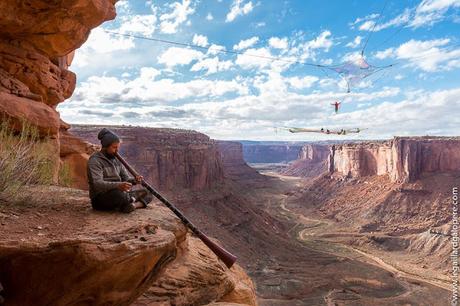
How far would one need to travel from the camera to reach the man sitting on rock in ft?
18.0

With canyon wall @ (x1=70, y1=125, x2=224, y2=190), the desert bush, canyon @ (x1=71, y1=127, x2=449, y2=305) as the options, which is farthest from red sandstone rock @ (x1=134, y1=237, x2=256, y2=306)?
canyon wall @ (x1=70, y1=125, x2=224, y2=190)

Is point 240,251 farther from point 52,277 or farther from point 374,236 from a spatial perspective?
point 52,277

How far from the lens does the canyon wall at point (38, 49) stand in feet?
28.1

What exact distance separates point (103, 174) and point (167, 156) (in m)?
39.0

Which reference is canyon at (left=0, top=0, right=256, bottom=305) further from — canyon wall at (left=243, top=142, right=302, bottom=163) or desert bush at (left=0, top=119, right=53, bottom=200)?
canyon wall at (left=243, top=142, right=302, bottom=163)

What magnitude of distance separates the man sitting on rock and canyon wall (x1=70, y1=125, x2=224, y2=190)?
113ft

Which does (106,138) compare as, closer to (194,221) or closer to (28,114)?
(28,114)

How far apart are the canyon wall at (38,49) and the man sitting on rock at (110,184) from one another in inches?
124

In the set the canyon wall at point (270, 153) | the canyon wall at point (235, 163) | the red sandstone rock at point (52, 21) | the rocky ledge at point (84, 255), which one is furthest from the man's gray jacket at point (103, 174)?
the canyon wall at point (270, 153)

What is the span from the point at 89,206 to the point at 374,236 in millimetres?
41169

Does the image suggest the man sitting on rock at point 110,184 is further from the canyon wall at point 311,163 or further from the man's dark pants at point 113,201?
the canyon wall at point 311,163

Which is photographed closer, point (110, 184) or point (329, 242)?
point (110, 184)

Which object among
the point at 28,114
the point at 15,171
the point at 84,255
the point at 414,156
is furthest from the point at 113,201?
the point at 414,156

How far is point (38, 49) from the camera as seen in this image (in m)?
10.3
